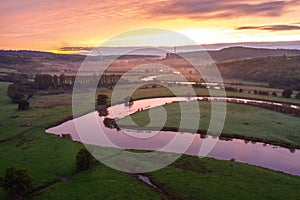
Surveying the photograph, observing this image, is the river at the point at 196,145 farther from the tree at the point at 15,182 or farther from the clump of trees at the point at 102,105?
the tree at the point at 15,182

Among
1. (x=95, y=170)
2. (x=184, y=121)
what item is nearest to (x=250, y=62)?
(x=184, y=121)

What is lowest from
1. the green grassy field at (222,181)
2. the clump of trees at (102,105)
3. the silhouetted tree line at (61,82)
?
the green grassy field at (222,181)

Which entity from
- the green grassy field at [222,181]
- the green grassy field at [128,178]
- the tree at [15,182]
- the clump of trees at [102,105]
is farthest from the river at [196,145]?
the tree at [15,182]

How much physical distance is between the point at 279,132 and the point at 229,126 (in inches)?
291

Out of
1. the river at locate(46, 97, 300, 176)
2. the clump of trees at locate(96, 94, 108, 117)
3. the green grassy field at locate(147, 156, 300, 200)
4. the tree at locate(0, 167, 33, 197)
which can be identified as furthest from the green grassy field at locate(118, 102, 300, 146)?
the tree at locate(0, 167, 33, 197)

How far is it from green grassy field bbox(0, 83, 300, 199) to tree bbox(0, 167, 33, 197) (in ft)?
2.84

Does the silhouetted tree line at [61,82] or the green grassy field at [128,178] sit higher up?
the silhouetted tree line at [61,82]

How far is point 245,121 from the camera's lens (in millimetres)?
47188

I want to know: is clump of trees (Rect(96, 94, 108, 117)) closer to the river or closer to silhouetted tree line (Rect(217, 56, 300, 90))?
the river

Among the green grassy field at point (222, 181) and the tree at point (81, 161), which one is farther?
the tree at point (81, 161)

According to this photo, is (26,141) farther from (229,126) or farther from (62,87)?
(62,87)

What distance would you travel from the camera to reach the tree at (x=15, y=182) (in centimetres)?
2283

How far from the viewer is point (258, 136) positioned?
130ft

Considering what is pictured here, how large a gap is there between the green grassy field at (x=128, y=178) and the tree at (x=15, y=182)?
2.84 ft
